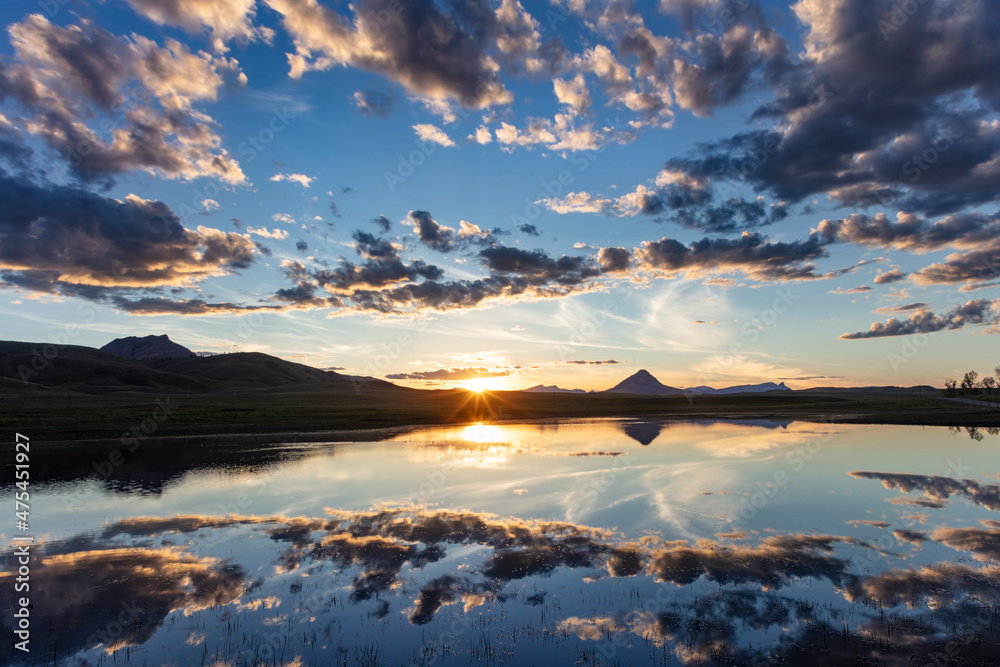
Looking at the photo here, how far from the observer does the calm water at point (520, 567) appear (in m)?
11.2

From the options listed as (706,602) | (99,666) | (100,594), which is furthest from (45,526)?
(706,602)

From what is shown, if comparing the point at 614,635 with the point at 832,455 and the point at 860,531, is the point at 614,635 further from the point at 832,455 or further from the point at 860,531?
the point at 832,455

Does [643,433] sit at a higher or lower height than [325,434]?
higher

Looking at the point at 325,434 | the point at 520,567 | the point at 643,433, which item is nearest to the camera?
the point at 520,567

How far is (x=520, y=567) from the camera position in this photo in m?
16.3

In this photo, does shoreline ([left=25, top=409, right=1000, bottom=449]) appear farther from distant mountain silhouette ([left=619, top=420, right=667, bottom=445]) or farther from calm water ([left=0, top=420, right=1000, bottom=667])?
distant mountain silhouette ([left=619, top=420, right=667, bottom=445])

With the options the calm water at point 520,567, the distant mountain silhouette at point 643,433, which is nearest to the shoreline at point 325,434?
the calm water at point 520,567

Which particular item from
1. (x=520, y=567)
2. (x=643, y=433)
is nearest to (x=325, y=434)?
(x=643, y=433)

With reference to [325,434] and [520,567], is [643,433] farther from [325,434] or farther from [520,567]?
[520,567]

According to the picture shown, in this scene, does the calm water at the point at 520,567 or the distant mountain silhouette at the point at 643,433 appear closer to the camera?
the calm water at the point at 520,567

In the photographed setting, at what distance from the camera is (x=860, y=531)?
1942cm

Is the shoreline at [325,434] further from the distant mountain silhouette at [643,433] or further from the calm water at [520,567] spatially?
the distant mountain silhouette at [643,433]

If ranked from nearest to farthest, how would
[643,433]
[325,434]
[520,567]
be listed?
[520,567], [643,433], [325,434]

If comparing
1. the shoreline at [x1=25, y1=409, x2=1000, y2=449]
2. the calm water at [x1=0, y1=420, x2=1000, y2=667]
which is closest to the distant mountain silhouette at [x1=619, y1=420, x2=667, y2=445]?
the calm water at [x1=0, y1=420, x2=1000, y2=667]
